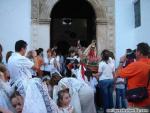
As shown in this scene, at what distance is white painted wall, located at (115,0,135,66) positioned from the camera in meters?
16.2

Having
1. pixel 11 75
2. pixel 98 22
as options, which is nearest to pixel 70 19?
pixel 98 22

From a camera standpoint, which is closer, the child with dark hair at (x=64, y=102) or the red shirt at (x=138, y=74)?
the red shirt at (x=138, y=74)

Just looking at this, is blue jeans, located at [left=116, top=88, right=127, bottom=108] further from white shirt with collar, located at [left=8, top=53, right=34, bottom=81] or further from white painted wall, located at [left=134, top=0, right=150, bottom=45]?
white painted wall, located at [left=134, top=0, right=150, bottom=45]

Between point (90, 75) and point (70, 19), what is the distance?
13.5 meters

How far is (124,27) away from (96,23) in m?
1.10

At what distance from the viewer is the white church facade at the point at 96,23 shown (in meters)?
15.7

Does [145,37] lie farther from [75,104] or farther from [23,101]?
[23,101]

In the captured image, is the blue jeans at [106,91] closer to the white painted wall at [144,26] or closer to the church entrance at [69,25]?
the white painted wall at [144,26]

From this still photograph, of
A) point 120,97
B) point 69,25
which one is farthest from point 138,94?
point 69,25

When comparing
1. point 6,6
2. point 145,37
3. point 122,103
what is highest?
point 6,6

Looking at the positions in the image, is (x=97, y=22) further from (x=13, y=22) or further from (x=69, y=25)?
(x=69, y=25)

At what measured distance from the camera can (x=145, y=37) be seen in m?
15.7

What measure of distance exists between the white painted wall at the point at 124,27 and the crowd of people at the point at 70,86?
16.7 feet

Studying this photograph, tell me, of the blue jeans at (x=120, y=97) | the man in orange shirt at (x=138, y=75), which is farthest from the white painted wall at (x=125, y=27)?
the man in orange shirt at (x=138, y=75)
